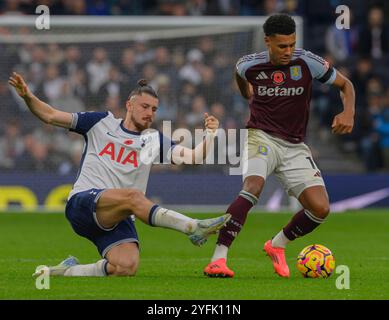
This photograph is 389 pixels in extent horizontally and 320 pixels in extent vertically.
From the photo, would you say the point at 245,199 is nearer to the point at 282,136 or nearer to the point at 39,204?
the point at 282,136

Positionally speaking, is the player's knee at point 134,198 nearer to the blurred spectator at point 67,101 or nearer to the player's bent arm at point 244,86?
the player's bent arm at point 244,86

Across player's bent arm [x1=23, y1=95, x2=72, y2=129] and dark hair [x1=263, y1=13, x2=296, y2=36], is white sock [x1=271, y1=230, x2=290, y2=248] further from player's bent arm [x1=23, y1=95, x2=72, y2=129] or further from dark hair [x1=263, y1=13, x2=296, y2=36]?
player's bent arm [x1=23, y1=95, x2=72, y2=129]

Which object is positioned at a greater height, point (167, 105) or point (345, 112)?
point (167, 105)

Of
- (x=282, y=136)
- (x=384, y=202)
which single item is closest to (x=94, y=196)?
(x=282, y=136)

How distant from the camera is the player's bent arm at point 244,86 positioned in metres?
10.9

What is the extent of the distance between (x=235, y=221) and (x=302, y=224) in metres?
0.83

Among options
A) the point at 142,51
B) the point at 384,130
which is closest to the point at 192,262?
the point at 142,51

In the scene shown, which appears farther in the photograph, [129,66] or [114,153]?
[129,66]

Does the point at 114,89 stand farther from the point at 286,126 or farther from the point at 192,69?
the point at 286,126

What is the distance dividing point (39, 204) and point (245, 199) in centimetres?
1219

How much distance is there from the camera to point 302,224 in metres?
10.8

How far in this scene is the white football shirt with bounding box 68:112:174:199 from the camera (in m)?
10.4

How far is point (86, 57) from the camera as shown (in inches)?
891
